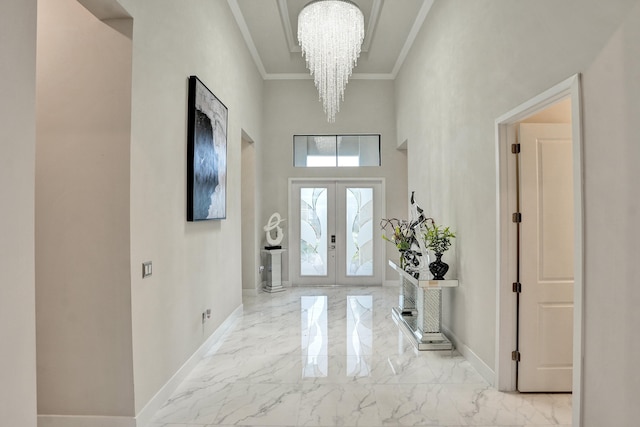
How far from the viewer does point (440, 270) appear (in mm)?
3590

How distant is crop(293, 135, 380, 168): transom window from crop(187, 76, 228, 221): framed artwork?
9.92 ft

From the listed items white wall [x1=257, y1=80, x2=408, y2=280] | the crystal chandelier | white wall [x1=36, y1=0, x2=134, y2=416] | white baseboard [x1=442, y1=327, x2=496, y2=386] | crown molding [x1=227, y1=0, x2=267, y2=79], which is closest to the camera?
white wall [x1=36, y1=0, x2=134, y2=416]

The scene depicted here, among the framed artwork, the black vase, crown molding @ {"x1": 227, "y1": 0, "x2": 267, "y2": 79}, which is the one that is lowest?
the black vase

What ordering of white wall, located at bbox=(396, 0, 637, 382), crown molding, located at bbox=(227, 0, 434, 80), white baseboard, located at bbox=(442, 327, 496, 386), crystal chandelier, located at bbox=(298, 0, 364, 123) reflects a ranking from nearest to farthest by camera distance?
white wall, located at bbox=(396, 0, 637, 382) < white baseboard, located at bbox=(442, 327, 496, 386) < crystal chandelier, located at bbox=(298, 0, 364, 123) < crown molding, located at bbox=(227, 0, 434, 80)

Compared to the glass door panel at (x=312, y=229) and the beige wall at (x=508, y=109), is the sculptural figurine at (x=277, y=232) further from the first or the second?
the beige wall at (x=508, y=109)

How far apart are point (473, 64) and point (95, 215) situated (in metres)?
3.43

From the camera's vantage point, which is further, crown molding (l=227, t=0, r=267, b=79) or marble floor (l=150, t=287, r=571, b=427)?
crown molding (l=227, t=0, r=267, b=79)

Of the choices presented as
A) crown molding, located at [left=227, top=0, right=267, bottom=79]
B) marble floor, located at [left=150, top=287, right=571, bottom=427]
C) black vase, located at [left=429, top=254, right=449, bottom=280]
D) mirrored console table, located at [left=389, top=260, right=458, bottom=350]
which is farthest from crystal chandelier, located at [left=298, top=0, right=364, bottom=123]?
marble floor, located at [left=150, top=287, right=571, bottom=427]

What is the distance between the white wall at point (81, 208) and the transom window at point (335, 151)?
16.3 feet

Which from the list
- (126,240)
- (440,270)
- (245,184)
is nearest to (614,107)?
(440,270)

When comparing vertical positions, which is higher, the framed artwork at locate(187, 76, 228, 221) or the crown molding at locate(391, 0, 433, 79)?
the crown molding at locate(391, 0, 433, 79)

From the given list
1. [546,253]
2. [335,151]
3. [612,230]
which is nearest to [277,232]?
[335,151]

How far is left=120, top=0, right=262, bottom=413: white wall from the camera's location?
229 centimetres

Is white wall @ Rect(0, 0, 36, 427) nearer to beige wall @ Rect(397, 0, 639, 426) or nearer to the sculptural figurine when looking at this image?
beige wall @ Rect(397, 0, 639, 426)
